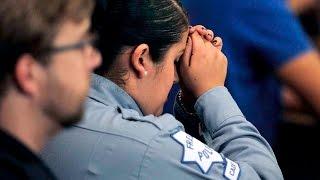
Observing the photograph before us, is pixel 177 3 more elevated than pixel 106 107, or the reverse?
pixel 177 3

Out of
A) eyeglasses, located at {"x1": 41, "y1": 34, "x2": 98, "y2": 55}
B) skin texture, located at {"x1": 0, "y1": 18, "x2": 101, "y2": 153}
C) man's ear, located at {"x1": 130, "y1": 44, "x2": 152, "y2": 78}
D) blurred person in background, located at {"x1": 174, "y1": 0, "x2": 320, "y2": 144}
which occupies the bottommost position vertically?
blurred person in background, located at {"x1": 174, "y1": 0, "x2": 320, "y2": 144}

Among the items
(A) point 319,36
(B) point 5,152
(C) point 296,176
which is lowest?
(C) point 296,176

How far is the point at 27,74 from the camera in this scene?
1008mm

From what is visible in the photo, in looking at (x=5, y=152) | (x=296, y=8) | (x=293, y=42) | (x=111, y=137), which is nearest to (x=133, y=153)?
(x=111, y=137)

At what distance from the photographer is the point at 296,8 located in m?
3.00

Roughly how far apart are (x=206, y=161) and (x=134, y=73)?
209mm

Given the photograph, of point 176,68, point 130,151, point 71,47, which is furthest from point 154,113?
point 71,47

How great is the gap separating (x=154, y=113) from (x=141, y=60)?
0.42 ft

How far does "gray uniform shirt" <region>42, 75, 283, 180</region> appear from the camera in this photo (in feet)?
4.05

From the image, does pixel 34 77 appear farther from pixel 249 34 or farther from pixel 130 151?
pixel 249 34

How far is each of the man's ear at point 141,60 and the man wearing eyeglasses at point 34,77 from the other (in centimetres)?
28

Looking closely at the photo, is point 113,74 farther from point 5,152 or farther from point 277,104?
point 277,104

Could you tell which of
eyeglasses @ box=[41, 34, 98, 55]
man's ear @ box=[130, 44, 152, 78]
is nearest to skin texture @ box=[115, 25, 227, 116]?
man's ear @ box=[130, 44, 152, 78]

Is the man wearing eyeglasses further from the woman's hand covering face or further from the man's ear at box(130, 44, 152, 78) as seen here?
the woman's hand covering face
